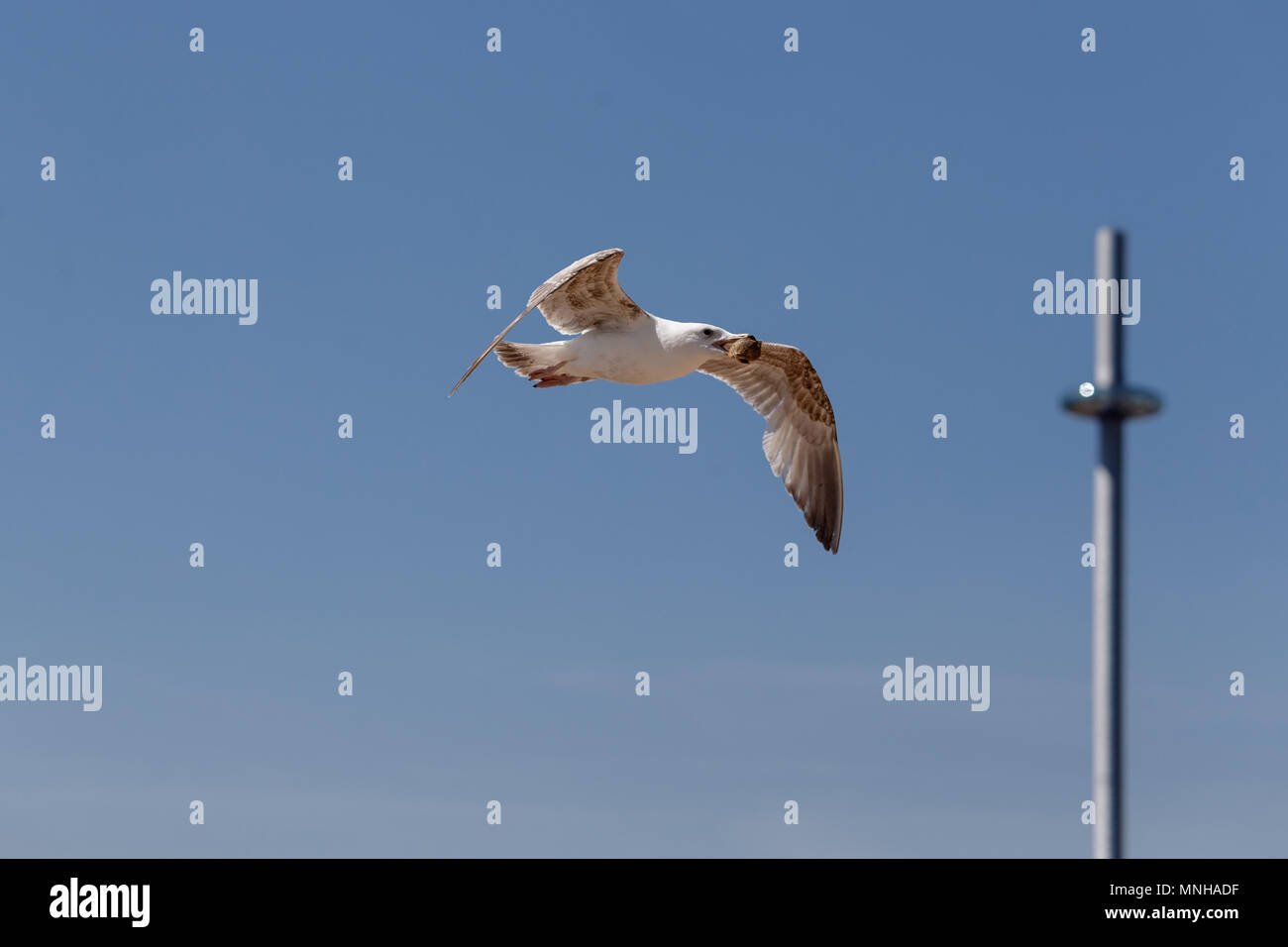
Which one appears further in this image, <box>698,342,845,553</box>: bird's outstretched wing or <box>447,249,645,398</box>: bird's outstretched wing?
<box>698,342,845,553</box>: bird's outstretched wing

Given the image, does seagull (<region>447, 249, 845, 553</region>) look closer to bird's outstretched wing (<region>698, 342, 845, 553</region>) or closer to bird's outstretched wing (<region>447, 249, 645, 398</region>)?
bird's outstretched wing (<region>447, 249, 645, 398</region>)

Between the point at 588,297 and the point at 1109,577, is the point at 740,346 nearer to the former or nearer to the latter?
the point at 588,297

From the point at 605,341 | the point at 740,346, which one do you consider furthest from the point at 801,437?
the point at 605,341

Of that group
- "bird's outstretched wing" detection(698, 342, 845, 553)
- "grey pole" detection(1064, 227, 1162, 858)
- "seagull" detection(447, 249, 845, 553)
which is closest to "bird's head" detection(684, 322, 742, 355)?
"seagull" detection(447, 249, 845, 553)

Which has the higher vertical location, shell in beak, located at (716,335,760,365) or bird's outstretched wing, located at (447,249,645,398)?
bird's outstretched wing, located at (447,249,645,398)

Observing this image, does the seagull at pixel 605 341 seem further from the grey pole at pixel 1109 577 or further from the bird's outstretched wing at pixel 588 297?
the grey pole at pixel 1109 577

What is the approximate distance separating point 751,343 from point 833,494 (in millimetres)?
3555

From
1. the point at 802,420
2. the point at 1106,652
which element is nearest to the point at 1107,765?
the point at 1106,652

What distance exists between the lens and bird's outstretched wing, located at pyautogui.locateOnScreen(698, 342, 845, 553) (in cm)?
1570

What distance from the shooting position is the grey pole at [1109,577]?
17578 mm

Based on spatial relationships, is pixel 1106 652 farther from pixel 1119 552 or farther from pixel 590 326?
pixel 590 326

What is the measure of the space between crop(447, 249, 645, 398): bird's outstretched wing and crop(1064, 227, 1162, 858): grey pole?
7164 millimetres

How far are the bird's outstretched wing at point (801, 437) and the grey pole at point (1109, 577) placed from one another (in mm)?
3694

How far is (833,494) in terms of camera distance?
1592 centimetres
